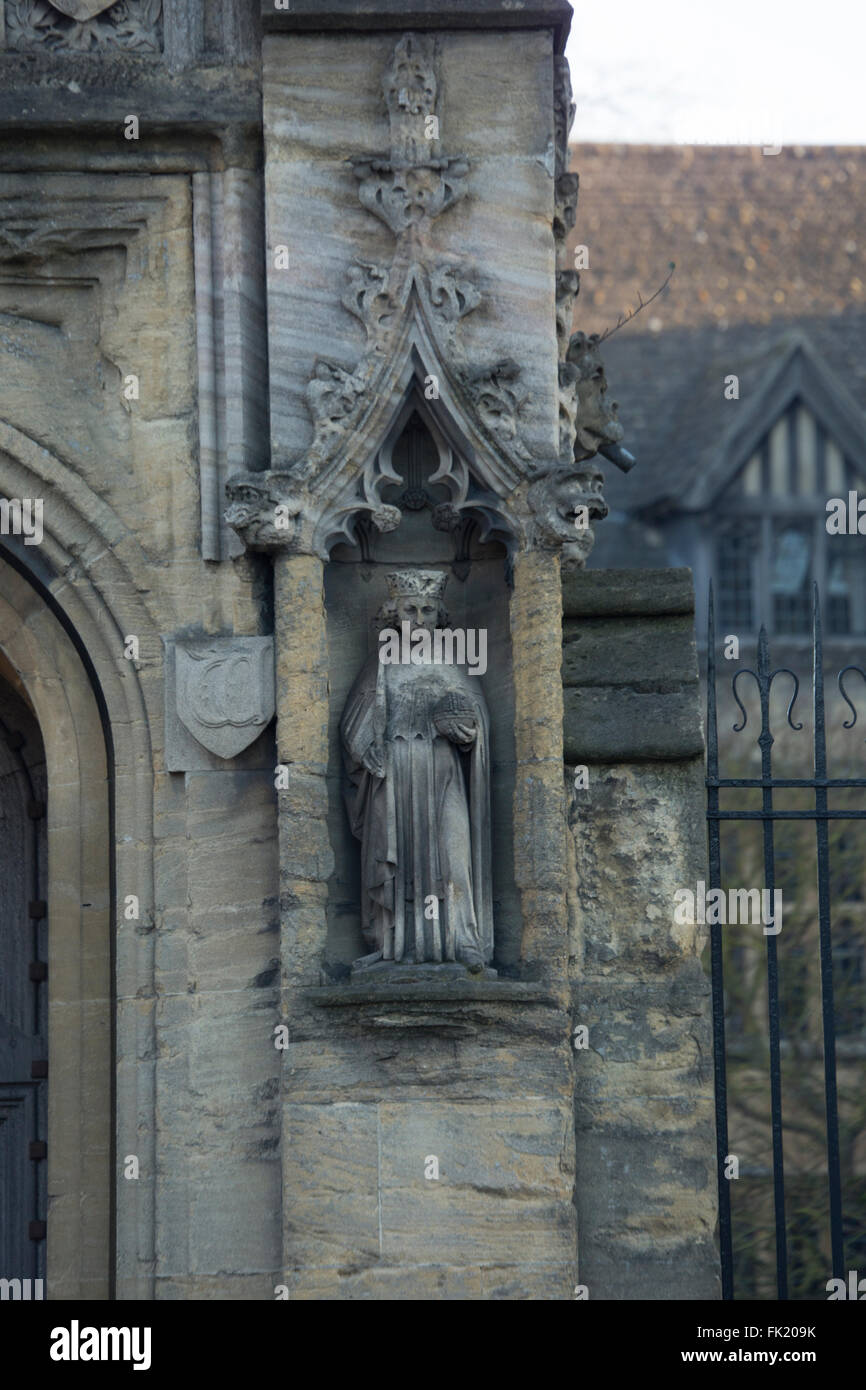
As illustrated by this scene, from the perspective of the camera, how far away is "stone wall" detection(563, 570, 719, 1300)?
7.61 metres

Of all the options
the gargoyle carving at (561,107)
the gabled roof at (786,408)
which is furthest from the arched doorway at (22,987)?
the gabled roof at (786,408)

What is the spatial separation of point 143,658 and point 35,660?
→ 45 centimetres

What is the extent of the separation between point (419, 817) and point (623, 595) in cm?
117

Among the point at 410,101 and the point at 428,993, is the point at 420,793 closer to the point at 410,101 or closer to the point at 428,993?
the point at 428,993

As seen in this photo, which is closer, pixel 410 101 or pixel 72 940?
pixel 410 101

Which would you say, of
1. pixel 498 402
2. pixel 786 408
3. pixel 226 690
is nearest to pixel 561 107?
pixel 498 402

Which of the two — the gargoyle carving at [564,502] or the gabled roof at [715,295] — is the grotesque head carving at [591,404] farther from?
the gabled roof at [715,295]

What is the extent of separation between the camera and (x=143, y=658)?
7.79 meters

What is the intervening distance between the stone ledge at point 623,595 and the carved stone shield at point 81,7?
2.51 meters

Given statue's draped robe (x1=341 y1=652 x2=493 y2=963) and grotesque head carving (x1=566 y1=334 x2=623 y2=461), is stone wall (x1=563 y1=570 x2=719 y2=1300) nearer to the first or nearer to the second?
statue's draped robe (x1=341 y1=652 x2=493 y2=963)

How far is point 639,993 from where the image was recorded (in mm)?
7719
